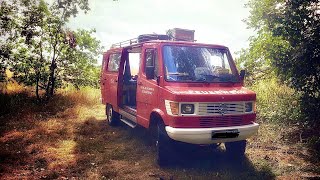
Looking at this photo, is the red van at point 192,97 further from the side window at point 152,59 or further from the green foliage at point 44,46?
the green foliage at point 44,46

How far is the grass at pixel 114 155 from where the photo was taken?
5578 mm

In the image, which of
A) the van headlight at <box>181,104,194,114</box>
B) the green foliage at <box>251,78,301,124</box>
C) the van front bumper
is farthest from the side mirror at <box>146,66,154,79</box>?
the green foliage at <box>251,78,301,124</box>

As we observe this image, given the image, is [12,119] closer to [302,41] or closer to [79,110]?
[79,110]

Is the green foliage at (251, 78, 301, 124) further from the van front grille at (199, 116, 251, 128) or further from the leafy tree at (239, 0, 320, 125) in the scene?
the van front grille at (199, 116, 251, 128)

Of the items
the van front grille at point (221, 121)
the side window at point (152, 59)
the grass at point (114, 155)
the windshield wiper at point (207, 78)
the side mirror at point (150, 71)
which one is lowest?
the grass at point (114, 155)

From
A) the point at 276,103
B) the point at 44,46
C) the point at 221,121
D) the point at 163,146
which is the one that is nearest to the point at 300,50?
the point at 276,103

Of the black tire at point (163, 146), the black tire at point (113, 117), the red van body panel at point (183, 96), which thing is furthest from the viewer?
the black tire at point (113, 117)

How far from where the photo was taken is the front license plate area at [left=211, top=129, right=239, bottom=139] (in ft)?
17.3

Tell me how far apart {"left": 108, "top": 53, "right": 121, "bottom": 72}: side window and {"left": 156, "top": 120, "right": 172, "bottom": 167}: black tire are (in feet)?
11.4

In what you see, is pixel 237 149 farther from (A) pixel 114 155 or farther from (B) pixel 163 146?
(A) pixel 114 155

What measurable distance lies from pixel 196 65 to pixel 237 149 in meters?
2.10

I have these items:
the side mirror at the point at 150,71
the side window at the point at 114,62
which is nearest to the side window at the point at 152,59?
the side mirror at the point at 150,71

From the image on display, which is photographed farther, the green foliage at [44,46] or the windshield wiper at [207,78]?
the green foliage at [44,46]

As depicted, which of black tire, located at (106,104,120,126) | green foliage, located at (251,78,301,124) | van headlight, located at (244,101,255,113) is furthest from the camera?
black tire, located at (106,104,120,126)
